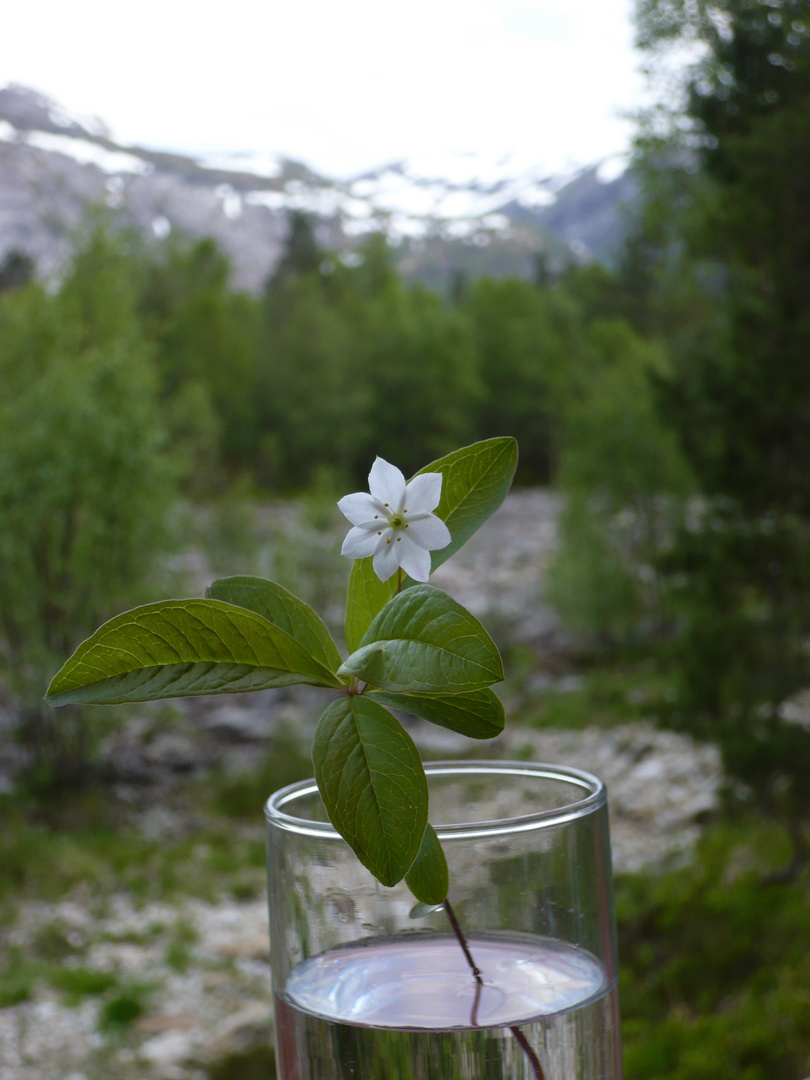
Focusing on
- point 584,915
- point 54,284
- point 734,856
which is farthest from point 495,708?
point 54,284

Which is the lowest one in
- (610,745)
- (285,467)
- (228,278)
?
(610,745)

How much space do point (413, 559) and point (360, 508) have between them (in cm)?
3

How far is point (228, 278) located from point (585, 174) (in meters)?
9.56

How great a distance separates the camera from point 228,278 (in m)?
12.3

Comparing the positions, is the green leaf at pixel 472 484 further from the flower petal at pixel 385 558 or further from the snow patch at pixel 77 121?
the snow patch at pixel 77 121

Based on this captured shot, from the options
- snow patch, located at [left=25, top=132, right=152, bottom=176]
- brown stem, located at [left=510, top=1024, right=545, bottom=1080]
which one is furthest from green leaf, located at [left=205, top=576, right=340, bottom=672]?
snow patch, located at [left=25, top=132, right=152, bottom=176]

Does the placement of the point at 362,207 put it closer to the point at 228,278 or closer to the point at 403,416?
the point at 228,278

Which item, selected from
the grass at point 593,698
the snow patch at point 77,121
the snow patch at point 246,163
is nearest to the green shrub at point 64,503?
the grass at point 593,698

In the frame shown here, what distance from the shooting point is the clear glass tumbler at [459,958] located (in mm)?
302

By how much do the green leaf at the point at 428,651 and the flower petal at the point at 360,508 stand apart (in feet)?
0.13

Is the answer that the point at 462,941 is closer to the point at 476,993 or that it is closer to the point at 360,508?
the point at 476,993

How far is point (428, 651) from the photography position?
0.88 feet

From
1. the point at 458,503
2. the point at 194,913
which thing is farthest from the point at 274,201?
the point at 458,503

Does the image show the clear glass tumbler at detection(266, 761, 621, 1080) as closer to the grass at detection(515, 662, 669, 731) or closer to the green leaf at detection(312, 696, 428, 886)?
the green leaf at detection(312, 696, 428, 886)
